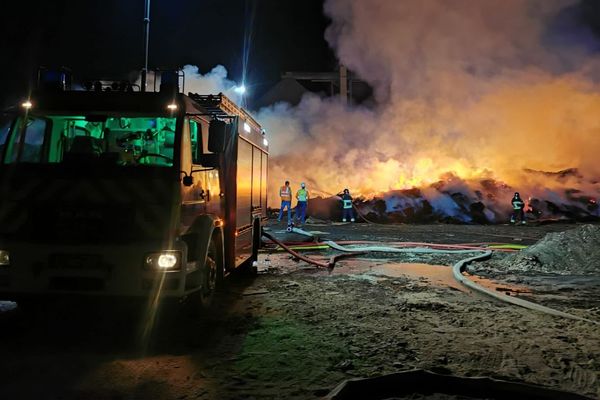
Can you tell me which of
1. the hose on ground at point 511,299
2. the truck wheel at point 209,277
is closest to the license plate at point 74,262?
the truck wheel at point 209,277

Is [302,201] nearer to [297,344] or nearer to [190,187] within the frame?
[190,187]

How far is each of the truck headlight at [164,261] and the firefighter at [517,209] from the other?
1756 cm

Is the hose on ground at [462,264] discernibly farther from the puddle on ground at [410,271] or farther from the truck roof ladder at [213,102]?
the truck roof ladder at [213,102]

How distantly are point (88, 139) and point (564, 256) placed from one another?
8241 mm

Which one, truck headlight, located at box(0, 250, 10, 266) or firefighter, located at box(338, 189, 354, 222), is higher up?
firefighter, located at box(338, 189, 354, 222)

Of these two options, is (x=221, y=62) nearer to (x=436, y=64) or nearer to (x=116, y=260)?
(x=436, y=64)

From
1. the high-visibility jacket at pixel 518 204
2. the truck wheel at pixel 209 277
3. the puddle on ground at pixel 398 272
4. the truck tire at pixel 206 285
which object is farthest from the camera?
the high-visibility jacket at pixel 518 204

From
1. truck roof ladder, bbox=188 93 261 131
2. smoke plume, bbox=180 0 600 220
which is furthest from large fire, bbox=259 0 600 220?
truck roof ladder, bbox=188 93 261 131

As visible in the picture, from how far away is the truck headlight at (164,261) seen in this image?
4.16 metres

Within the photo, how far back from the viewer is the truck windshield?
464 cm

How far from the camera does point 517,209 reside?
755 inches

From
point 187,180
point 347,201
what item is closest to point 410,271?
point 187,180

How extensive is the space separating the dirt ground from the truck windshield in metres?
1.69

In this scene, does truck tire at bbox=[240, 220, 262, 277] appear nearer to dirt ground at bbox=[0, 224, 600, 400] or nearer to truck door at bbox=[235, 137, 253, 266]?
truck door at bbox=[235, 137, 253, 266]
